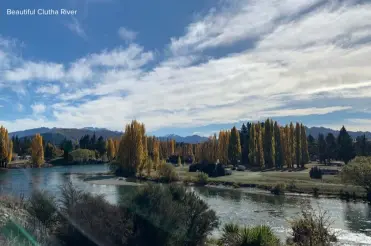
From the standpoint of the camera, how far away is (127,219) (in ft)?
48.1

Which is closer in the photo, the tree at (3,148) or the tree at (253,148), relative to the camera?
the tree at (253,148)

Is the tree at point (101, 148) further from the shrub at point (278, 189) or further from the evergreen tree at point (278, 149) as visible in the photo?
the shrub at point (278, 189)

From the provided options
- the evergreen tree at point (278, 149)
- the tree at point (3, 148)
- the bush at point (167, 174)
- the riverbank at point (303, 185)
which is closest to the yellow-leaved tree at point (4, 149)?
the tree at point (3, 148)

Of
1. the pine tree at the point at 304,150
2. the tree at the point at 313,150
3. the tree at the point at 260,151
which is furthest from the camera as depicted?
the tree at the point at 313,150

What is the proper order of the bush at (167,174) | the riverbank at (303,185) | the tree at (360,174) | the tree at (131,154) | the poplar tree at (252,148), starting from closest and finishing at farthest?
the tree at (360,174), the riverbank at (303,185), the bush at (167,174), the tree at (131,154), the poplar tree at (252,148)

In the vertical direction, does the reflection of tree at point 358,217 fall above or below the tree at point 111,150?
below

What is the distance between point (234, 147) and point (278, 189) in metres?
42.5

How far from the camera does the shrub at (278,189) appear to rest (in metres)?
49.3

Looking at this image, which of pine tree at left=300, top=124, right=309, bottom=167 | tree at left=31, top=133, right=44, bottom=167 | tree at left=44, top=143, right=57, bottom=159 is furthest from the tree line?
tree at left=44, top=143, right=57, bottom=159

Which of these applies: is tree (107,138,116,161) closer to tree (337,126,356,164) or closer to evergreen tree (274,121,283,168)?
evergreen tree (274,121,283,168)

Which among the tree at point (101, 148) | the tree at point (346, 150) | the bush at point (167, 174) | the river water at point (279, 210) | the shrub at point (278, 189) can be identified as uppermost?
the tree at point (101, 148)

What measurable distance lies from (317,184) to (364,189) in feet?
23.8

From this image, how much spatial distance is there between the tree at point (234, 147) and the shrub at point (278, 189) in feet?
136

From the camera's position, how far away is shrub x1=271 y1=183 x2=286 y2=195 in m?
49.3
